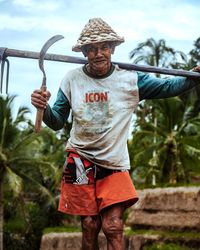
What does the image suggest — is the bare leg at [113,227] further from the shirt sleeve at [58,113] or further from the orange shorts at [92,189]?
the shirt sleeve at [58,113]

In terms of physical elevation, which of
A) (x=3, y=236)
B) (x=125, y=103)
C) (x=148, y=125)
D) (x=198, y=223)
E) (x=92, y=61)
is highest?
(x=92, y=61)

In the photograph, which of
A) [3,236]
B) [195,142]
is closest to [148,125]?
[195,142]

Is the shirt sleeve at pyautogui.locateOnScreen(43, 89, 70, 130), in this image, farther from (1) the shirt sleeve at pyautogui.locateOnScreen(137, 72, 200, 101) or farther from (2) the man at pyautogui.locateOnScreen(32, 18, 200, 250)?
(1) the shirt sleeve at pyautogui.locateOnScreen(137, 72, 200, 101)

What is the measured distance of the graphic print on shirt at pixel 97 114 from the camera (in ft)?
11.8

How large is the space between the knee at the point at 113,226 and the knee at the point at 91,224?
87 millimetres

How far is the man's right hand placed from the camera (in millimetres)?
3414

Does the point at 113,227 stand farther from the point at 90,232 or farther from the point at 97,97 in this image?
the point at 97,97

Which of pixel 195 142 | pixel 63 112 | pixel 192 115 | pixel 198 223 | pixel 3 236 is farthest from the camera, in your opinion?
pixel 3 236

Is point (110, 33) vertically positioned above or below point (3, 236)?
above

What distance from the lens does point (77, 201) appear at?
3631 mm

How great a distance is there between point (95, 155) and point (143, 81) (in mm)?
501

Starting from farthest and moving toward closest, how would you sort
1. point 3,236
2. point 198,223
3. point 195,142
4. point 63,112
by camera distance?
point 3,236 < point 195,142 < point 198,223 < point 63,112

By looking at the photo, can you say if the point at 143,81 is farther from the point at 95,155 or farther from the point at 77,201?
the point at 77,201

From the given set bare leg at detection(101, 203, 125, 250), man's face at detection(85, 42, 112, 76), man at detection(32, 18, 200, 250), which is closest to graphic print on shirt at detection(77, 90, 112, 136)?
man at detection(32, 18, 200, 250)
